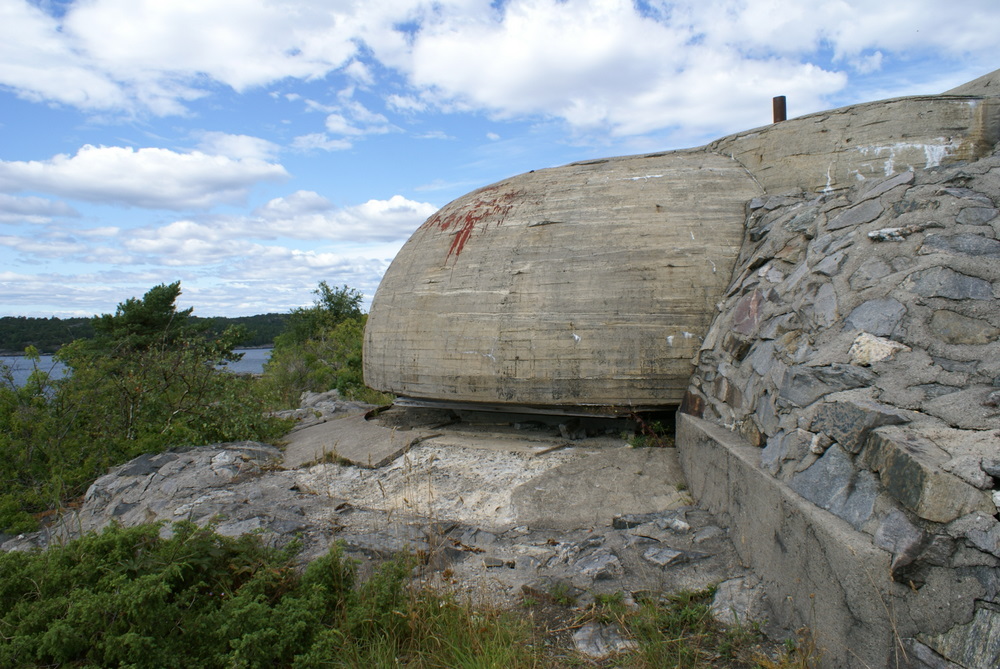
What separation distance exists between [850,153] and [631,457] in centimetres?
341

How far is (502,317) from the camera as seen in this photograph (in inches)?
240

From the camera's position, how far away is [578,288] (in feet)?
19.4

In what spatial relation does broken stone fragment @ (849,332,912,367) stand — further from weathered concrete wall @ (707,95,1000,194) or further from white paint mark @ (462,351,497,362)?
white paint mark @ (462,351,497,362)

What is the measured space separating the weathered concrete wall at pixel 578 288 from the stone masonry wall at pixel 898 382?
709 mm

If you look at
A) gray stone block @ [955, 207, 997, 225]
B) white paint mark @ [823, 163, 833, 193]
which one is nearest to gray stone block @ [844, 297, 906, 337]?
gray stone block @ [955, 207, 997, 225]

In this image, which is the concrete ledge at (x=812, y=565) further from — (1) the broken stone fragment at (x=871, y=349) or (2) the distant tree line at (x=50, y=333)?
(2) the distant tree line at (x=50, y=333)

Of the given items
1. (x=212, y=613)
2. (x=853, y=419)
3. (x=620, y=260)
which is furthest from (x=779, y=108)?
(x=212, y=613)

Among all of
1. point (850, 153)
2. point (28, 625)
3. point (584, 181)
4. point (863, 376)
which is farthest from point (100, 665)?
point (850, 153)

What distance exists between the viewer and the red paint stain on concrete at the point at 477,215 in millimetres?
6863

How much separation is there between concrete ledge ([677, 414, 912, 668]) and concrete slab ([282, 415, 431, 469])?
3.22 meters

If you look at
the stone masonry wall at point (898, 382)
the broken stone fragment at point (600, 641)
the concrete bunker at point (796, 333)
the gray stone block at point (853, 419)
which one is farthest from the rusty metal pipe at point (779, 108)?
the broken stone fragment at point (600, 641)

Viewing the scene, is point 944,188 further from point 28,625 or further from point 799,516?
point 28,625

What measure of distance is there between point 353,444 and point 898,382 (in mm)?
5408

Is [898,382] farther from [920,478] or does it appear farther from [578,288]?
[578,288]
